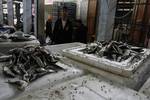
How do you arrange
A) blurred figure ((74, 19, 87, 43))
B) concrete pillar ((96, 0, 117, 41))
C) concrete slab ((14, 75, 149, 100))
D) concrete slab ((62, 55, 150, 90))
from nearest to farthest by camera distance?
concrete slab ((14, 75, 149, 100))
concrete slab ((62, 55, 150, 90))
concrete pillar ((96, 0, 117, 41))
blurred figure ((74, 19, 87, 43))

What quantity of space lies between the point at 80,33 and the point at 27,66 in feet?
12.8

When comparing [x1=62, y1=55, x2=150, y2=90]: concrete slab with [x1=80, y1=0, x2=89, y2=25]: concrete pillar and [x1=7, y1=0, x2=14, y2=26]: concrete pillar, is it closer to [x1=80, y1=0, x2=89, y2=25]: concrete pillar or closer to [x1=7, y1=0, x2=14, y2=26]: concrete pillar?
[x1=80, y1=0, x2=89, y2=25]: concrete pillar

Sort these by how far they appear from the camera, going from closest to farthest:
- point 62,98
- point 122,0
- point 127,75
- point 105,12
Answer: point 62,98, point 127,75, point 105,12, point 122,0

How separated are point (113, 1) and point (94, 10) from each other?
7.35 ft

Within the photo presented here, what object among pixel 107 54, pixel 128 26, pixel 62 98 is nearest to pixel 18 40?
pixel 107 54

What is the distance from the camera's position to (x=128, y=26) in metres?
3.59

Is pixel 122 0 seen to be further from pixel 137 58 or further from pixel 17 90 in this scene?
pixel 17 90

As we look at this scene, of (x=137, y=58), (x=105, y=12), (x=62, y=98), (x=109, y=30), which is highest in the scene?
(x=105, y=12)

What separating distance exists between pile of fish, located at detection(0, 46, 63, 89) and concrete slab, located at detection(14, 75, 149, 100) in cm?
16

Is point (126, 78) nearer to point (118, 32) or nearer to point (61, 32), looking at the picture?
point (118, 32)

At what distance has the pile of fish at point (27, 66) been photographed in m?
1.38

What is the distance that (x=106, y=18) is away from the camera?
2957 mm

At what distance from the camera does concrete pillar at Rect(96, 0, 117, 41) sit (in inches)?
115

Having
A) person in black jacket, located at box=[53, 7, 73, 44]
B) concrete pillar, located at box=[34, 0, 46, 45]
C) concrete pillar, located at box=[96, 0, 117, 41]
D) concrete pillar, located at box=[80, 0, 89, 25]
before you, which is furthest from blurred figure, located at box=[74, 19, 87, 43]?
concrete pillar, located at box=[96, 0, 117, 41]
